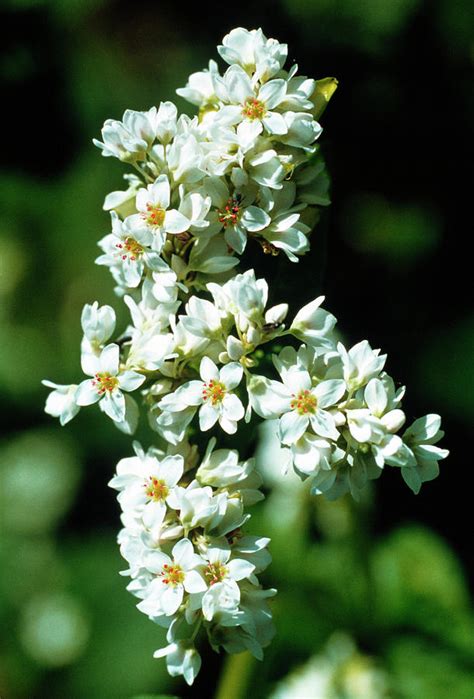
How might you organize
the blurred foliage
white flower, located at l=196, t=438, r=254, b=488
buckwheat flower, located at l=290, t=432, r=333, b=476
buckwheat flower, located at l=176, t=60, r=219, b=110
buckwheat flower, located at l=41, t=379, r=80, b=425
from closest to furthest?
buckwheat flower, located at l=290, t=432, r=333, b=476 → white flower, located at l=196, t=438, r=254, b=488 → buckwheat flower, located at l=41, t=379, r=80, b=425 → buckwheat flower, located at l=176, t=60, r=219, b=110 → the blurred foliage

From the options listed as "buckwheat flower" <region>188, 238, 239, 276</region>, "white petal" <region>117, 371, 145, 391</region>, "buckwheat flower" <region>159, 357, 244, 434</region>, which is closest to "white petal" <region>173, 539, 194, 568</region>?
"buckwheat flower" <region>159, 357, 244, 434</region>

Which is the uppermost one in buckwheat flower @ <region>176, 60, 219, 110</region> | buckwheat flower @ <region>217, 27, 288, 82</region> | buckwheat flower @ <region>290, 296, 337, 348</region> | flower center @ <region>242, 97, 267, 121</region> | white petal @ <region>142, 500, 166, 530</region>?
buckwheat flower @ <region>217, 27, 288, 82</region>

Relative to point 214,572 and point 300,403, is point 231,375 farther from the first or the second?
point 214,572

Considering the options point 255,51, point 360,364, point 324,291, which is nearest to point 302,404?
point 360,364

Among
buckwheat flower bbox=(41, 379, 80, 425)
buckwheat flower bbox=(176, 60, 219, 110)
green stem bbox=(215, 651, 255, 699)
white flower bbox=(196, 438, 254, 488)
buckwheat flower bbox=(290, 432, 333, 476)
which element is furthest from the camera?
green stem bbox=(215, 651, 255, 699)

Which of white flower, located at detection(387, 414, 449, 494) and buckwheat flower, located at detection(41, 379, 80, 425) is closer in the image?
white flower, located at detection(387, 414, 449, 494)

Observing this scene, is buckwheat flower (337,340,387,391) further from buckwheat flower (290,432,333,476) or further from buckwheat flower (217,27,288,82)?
buckwheat flower (217,27,288,82)

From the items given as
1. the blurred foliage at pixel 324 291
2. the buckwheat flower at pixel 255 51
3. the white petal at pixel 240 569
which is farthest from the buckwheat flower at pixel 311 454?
the blurred foliage at pixel 324 291

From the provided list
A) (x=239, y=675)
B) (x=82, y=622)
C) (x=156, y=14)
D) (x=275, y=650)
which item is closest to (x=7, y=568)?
(x=82, y=622)
